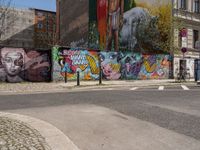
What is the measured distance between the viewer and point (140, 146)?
5789 mm

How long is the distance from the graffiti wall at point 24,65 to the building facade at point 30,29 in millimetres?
34608

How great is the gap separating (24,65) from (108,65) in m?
7.02

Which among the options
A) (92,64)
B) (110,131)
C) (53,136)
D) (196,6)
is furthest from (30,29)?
(53,136)

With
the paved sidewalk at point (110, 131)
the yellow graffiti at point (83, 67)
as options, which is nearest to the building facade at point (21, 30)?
the yellow graffiti at point (83, 67)

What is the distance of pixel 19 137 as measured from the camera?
18.8 ft

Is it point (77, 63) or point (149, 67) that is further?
point (149, 67)

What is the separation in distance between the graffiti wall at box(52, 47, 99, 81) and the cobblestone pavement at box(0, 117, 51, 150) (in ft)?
54.3

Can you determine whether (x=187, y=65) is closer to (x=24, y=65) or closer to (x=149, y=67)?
(x=149, y=67)

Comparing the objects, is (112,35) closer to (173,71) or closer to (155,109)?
(173,71)

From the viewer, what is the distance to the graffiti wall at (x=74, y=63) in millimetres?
23547

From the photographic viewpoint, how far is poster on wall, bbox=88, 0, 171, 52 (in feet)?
103

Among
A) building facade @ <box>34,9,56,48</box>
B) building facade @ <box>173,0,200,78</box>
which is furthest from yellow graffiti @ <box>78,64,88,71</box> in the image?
building facade @ <box>34,9,56,48</box>

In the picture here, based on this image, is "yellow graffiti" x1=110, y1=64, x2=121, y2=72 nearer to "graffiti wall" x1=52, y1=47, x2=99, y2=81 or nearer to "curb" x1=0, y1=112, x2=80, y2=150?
"graffiti wall" x1=52, y1=47, x2=99, y2=81

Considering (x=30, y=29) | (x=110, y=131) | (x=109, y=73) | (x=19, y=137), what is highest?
(x=30, y=29)
